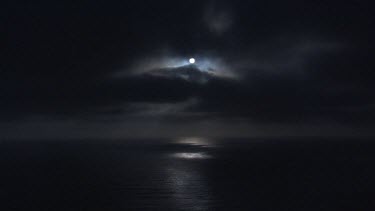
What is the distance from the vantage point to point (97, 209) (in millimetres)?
56344

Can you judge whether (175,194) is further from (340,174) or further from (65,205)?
(340,174)

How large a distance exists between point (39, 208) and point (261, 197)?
29549mm

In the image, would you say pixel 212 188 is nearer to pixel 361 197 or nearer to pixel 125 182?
pixel 125 182

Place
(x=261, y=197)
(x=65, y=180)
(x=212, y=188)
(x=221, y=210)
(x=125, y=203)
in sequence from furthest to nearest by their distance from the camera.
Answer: (x=65, y=180) → (x=212, y=188) → (x=261, y=197) → (x=125, y=203) → (x=221, y=210)

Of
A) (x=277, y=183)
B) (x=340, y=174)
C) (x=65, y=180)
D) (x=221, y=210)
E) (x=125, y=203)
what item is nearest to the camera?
(x=221, y=210)

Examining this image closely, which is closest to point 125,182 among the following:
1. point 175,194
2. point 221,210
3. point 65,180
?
point 65,180

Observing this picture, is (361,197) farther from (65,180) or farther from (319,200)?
(65,180)

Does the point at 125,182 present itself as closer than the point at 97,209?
No

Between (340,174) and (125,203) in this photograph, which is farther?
(340,174)

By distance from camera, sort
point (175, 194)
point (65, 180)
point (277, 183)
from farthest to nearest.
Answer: point (65, 180) < point (277, 183) < point (175, 194)

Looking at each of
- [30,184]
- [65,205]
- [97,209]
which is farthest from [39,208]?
[30,184]

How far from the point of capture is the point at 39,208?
57.3 meters

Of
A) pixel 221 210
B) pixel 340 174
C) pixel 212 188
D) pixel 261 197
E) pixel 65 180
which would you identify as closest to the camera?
pixel 221 210

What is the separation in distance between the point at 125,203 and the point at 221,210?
1276cm
